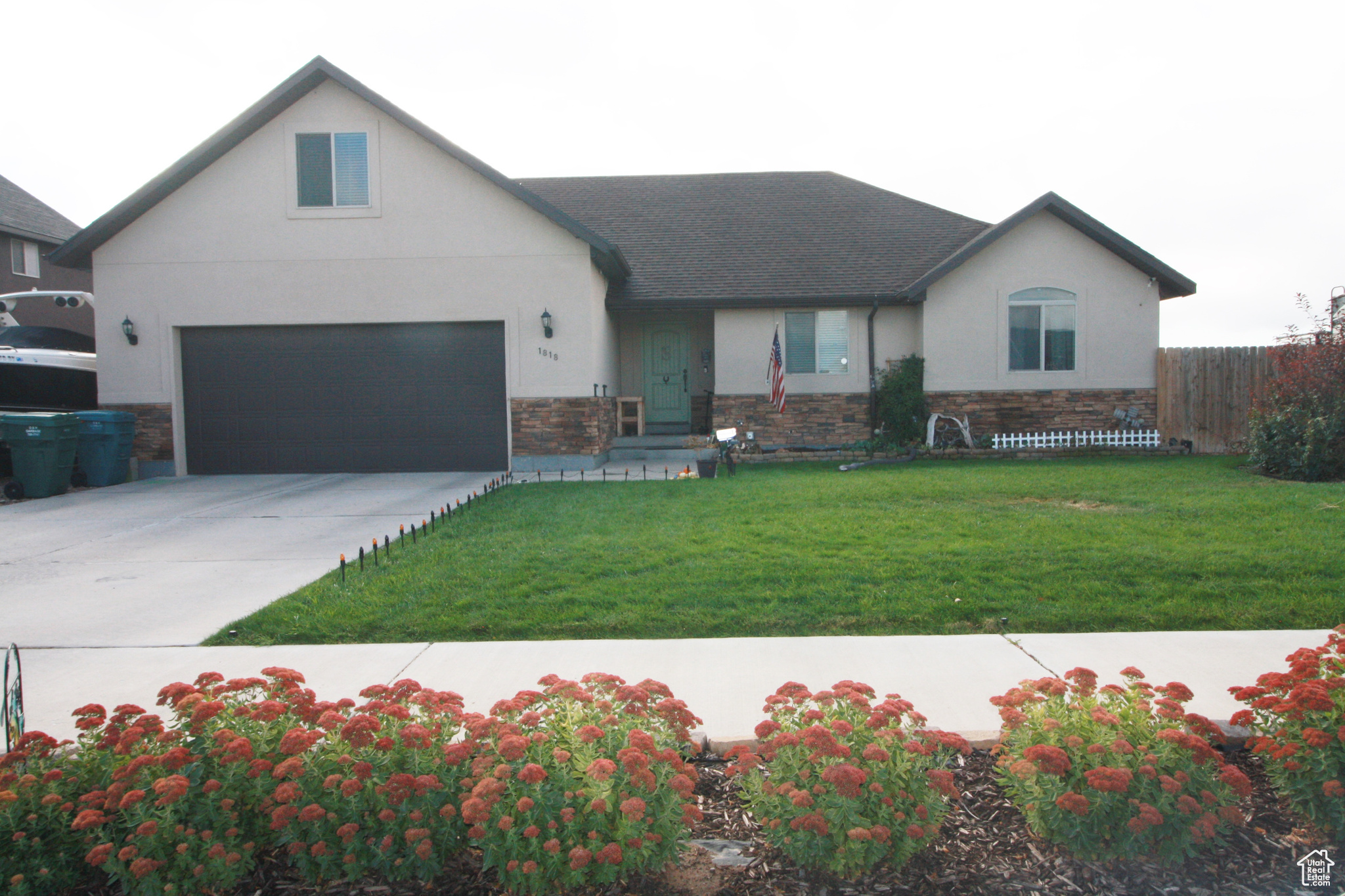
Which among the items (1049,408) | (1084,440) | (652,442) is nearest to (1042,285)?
(1049,408)

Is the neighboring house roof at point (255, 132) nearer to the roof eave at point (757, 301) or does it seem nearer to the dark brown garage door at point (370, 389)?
the dark brown garage door at point (370, 389)

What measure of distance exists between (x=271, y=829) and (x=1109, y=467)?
1319cm

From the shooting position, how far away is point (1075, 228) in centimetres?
1634

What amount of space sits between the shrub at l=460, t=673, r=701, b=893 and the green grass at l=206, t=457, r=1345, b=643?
2.39 meters

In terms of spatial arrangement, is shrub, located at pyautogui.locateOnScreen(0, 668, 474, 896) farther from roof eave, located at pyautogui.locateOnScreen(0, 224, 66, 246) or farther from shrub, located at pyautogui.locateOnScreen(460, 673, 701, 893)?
roof eave, located at pyautogui.locateOnScreen(0, 224, 66, 246)

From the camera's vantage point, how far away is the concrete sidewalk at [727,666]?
403cm

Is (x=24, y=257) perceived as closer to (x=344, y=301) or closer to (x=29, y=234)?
(x=29, y=234)

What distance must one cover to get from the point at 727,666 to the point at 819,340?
43.8 feet

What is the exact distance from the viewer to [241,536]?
881cm

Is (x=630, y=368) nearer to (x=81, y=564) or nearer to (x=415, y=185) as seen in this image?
(x=415, y=185)

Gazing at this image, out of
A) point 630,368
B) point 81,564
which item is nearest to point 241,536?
point 81,564

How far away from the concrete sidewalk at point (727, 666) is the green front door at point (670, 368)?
1377 cm

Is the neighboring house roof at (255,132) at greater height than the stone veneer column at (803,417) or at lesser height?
greater

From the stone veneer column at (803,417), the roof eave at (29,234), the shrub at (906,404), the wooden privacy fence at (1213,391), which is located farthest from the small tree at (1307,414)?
the roof eave at (29,234)
